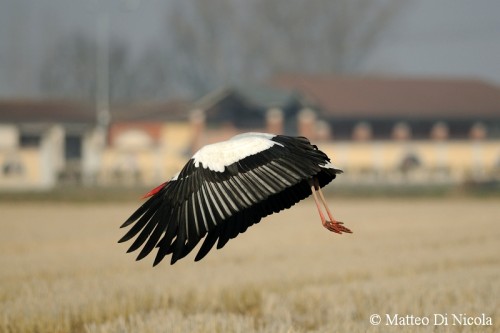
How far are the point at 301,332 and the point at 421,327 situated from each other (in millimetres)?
1164

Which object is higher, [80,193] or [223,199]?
[80,193]

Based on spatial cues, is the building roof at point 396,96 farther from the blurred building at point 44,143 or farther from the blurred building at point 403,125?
the blurred building at point 44,143

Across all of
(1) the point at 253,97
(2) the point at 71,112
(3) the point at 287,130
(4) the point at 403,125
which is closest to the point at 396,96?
(4) the point at 403,125

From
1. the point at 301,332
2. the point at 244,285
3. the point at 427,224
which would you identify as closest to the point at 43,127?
the point at 427,224

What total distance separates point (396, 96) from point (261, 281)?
5774 centimetres

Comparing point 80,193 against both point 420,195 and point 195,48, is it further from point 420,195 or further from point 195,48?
point 195,48

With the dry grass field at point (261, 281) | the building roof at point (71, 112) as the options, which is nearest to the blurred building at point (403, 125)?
the building roof at point (71, 112)

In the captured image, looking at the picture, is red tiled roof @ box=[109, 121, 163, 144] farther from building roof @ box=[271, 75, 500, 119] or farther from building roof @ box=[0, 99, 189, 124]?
building roof @ box=[271, 75, 500, 119]

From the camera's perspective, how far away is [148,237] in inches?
321

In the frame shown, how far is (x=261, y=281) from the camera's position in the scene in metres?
14.6

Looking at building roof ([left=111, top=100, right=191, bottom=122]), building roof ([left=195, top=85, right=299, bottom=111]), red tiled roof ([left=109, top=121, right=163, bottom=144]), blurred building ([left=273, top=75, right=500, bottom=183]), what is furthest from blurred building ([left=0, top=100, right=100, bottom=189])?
blurred building ([left=273, top=75, right=500, bottom=183])

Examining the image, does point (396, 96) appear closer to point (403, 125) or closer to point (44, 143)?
point (403, 125)

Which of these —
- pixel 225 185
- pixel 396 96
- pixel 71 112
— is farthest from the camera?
pixel 396 96

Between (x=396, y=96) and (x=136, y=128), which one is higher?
(x=396, y=96)
